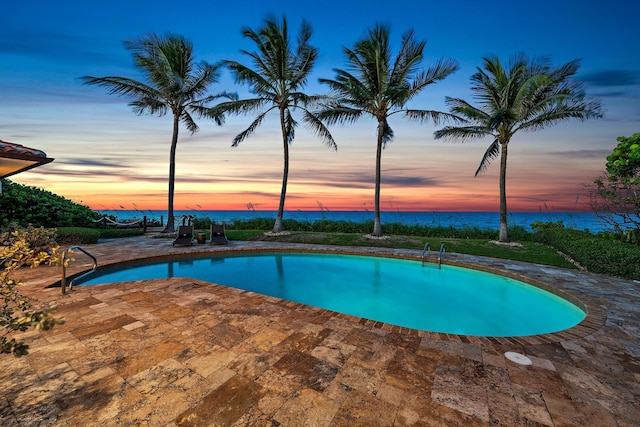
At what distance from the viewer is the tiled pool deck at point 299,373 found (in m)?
2.22

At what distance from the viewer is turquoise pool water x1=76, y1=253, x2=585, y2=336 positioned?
5.64 metres

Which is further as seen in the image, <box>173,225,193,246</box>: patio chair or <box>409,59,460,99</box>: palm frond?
→ <box>409,59,460,99</box>: palm frond

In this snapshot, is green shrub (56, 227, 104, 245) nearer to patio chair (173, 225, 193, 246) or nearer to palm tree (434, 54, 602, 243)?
patio chair (173, 225, 193, 246)

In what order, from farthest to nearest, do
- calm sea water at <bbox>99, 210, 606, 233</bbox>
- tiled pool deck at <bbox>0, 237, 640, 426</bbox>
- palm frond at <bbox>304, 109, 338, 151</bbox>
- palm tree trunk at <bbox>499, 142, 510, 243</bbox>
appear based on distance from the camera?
calm sea water at <bbox>99, 210, 606, 233</bbox>, palm frond at <bbox>304, 109, 338, 151</bbox>, palm tree trunk at <bbox>499, 142, 510, 243</bbox>, tiled pool deck at <bbox>0, 237, 640, 426</bbox>

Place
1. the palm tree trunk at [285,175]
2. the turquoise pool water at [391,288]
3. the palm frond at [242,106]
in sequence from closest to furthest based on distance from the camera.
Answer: the turquoise pool water at [391,288] < the palm frond at [242,106] < the palm tree trunk at [285,175]

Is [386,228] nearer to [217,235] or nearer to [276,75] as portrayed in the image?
[217,235]

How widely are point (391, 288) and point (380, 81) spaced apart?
9596 mm

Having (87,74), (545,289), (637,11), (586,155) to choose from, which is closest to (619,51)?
(637,11)

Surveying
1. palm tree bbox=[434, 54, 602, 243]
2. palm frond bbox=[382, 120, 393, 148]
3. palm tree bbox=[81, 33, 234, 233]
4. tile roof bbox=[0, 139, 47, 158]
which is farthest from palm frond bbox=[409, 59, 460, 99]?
tile roof bbox=[0, 139, 47, 158]

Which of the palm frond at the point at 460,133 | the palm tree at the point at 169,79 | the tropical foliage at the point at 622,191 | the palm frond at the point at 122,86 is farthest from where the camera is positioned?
the palm tree at the point at 169,79

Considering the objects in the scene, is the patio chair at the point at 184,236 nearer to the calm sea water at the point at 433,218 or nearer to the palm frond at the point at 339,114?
the calm sea water at the point at 433,218

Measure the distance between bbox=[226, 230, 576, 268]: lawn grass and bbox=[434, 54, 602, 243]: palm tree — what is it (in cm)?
131

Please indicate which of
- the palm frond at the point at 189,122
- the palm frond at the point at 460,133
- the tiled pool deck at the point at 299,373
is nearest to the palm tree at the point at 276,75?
the palm frond at the point at 189,122

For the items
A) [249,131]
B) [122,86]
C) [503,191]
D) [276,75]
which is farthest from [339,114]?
[122,86]
